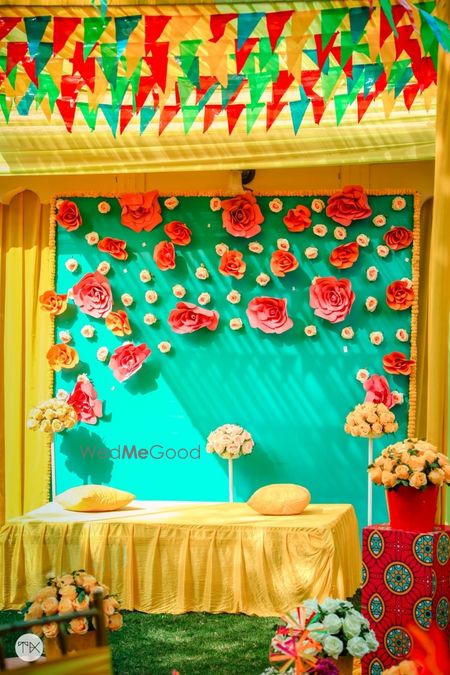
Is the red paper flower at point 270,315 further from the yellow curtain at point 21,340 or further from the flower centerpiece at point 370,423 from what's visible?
the yellow curtain at point 21,340

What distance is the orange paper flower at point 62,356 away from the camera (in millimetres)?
6340

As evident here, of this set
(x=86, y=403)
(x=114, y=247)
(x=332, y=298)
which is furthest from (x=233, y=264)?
(x=86, y=403)

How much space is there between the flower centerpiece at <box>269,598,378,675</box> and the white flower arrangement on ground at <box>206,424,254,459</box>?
2552mm

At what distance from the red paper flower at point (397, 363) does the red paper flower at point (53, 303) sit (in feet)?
6.92

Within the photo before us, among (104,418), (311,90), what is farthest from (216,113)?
(104,418)

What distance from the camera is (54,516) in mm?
5184

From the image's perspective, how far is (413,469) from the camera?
143 inches

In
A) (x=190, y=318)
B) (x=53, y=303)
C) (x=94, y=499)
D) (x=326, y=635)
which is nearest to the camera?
(x=326, y=635)

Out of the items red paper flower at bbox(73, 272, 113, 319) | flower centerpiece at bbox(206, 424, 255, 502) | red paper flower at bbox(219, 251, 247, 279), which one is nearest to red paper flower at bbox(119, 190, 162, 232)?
red paper flower at bbox(73, 272, 113, 319)

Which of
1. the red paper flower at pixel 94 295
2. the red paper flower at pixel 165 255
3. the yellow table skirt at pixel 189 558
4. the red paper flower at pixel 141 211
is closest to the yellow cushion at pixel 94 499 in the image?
the yellow table skirt at pixel 189 558

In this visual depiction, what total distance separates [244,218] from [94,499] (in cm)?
205

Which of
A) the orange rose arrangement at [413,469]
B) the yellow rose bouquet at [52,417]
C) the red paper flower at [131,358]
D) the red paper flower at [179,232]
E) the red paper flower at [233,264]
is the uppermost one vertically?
the red paper flower at [179,232]

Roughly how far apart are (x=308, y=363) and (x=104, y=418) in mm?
1368

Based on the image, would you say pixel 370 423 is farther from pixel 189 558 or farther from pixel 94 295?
pixel 94 295
